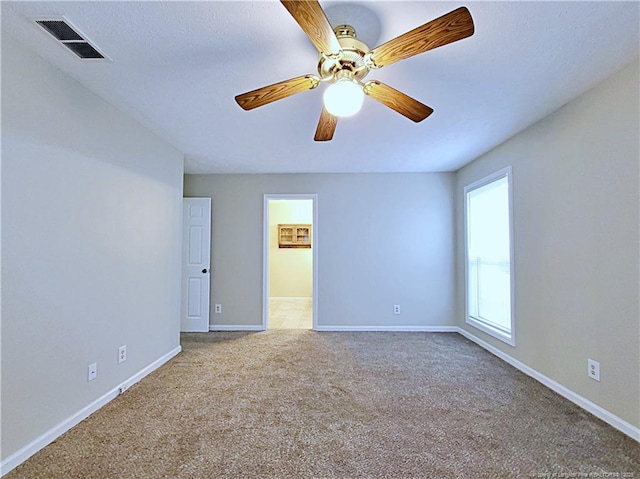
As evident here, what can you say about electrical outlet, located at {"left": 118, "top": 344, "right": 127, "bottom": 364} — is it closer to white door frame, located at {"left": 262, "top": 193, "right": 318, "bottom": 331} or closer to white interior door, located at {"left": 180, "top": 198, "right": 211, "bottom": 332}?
white interior door, located at {"left": 180, "top": 198, "right": 211, "bottom": 332}

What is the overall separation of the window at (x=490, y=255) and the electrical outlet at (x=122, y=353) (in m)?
3.53

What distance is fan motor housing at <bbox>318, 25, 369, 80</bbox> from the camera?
167 cm

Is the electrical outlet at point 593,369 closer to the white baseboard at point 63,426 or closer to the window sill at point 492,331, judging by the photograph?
the window sill at point 492,331

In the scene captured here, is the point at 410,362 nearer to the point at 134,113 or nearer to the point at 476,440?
the point at 476,440

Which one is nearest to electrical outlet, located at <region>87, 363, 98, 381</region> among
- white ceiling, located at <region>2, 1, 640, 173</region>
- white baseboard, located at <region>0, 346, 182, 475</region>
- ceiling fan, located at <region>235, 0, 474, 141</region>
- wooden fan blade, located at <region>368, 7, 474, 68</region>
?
white baseboard, located at <region>0, 346, 182, 475</region>

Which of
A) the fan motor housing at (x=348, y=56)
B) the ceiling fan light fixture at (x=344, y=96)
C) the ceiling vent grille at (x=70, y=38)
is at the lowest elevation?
the ceiling fan light fixture at (x=344, y=96)

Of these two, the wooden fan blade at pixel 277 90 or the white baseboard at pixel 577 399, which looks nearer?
the wooden fan blade at pixel 277 90

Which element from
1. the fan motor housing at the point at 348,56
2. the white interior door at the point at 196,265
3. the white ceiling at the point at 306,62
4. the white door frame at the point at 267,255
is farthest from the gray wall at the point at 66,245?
the white door frame at the point at 267,255

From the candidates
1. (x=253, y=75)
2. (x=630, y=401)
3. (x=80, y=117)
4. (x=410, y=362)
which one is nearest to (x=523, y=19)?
(x=253, y=75)

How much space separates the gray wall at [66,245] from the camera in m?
1.79

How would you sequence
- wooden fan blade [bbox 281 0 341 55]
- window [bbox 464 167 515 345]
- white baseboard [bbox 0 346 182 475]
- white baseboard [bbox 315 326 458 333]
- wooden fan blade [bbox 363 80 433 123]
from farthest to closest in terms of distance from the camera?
1. white baseboard [bbox 315 326 458 333]
2. window [bbox 464 167 515 345]
3. wooden fan blade [bbox 363 80 433 123]
4. white baseboard [bbox 0 346 182 475]
5. wooden fan blade [bbox 281 0 341 55]

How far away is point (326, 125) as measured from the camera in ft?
7.43

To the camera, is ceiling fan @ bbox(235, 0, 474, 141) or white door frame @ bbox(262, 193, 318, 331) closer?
ceiling fan @ bbox(235, 0, 474, 141)

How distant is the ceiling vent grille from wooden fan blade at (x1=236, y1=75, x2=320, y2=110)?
844 millimetres
